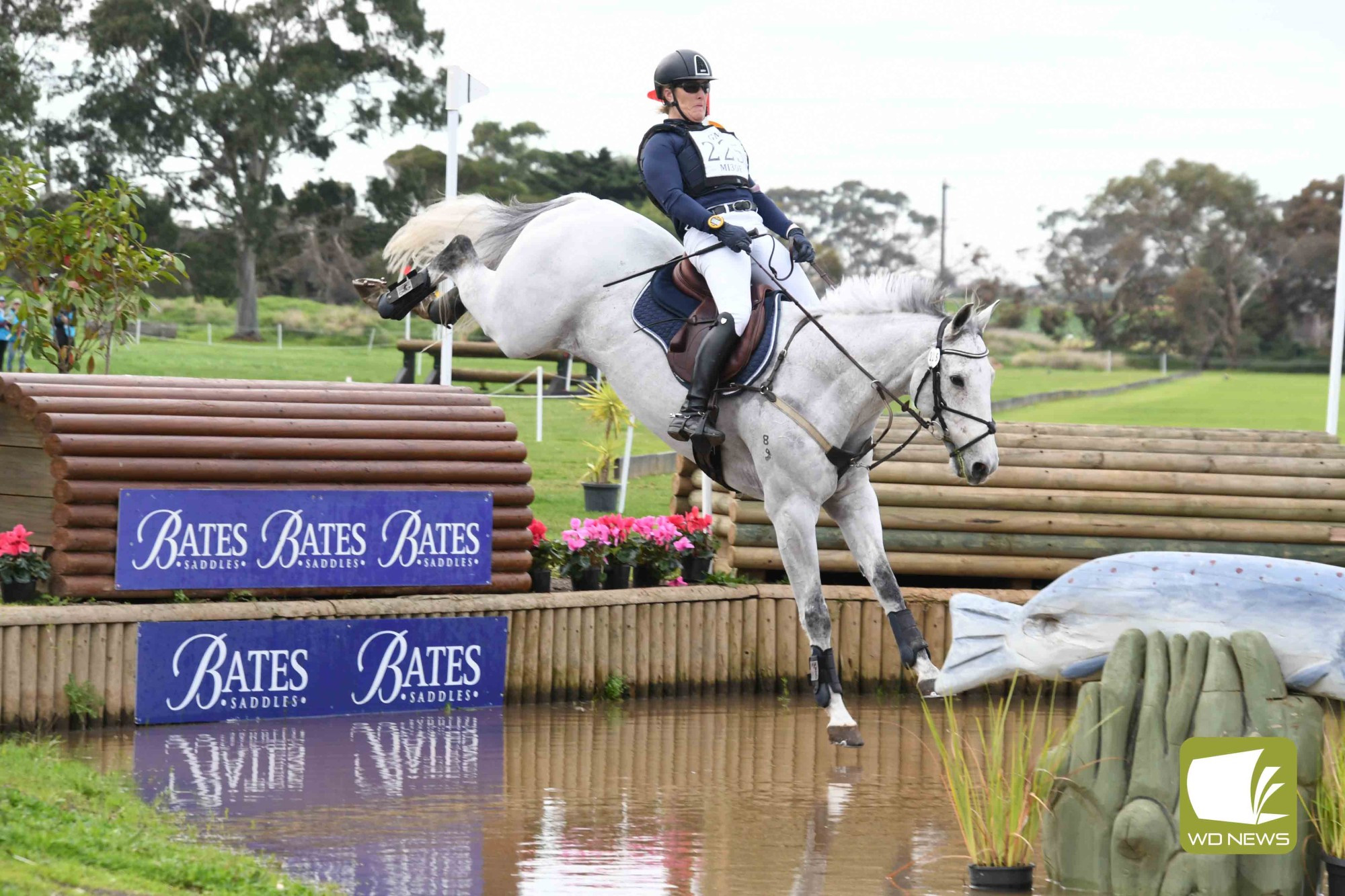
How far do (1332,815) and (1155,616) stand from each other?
0.74 meters

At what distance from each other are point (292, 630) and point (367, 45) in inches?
1097

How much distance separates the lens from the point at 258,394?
301 inches

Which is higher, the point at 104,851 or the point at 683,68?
the point at 683,68

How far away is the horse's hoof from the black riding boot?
122 cm

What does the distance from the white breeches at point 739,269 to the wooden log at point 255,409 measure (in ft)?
6.64

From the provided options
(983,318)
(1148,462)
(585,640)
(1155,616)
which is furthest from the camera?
(1148,462)

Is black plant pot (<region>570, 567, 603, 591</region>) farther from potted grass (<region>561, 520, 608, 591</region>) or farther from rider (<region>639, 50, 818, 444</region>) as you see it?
rider (<region>639, 50, 818, 444</region>)

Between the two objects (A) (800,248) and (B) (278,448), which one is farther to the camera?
(B) (278,448)

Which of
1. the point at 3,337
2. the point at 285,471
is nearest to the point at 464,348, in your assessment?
the point at 3,337

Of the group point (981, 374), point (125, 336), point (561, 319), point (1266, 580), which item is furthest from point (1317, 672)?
point (125, 336)

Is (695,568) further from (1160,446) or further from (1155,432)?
(1155,432)

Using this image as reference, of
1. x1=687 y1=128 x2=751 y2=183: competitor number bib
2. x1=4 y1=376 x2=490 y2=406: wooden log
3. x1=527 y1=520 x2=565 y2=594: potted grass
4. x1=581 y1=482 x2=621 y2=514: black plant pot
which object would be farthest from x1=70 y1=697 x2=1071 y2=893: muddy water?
x1=581 y1=482 x2=621 y2=514: black plant pot

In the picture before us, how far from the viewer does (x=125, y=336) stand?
9.57m

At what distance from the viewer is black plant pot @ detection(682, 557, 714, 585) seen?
841cm
